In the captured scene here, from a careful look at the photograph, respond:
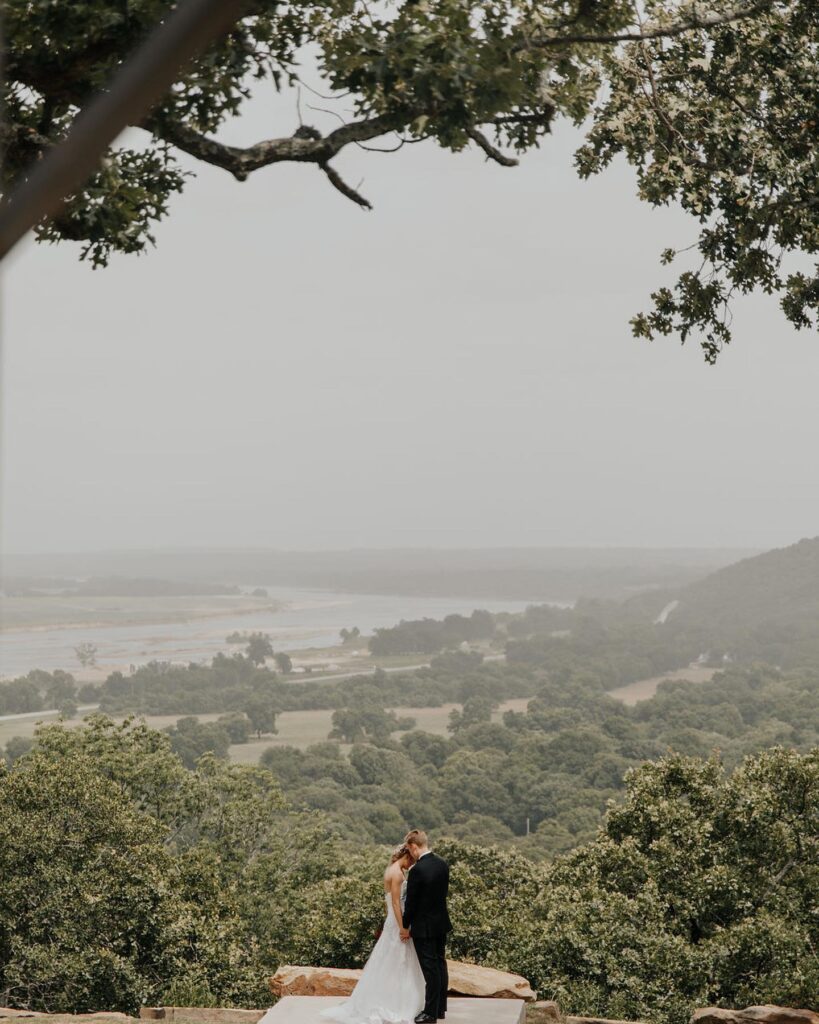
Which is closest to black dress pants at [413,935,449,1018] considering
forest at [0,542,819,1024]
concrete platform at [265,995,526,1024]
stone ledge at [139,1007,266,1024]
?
concrete platform at [265,995,526,1024]

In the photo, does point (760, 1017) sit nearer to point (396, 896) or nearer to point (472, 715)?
point (396, 896)

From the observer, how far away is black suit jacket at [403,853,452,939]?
9.16 m

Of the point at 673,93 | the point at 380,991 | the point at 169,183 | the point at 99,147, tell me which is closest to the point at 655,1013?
the point at 380,991

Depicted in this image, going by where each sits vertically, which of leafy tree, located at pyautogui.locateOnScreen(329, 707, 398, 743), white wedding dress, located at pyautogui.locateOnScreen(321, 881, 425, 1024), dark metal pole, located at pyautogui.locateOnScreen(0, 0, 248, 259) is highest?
dark metal pole, located at pyautogui.locateOnScreen(0, 0, 248, 259)

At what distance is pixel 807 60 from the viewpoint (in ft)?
38.6

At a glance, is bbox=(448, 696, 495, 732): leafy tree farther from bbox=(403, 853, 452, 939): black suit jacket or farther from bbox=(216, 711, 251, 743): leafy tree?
bbox=(403, 853, 452, 939): black suit jacket

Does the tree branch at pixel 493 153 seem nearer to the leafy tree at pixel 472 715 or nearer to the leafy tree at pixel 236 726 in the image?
the leafy tree at pixel 472 715

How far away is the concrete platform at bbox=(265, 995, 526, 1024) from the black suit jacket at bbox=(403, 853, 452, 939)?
3.35 ft

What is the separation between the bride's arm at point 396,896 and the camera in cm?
923

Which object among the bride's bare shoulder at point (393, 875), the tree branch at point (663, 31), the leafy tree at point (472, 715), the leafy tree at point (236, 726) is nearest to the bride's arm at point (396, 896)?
the bride's bare shoulder at point (393, 875)

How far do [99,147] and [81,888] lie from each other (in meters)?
22.8

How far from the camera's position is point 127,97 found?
1934mm

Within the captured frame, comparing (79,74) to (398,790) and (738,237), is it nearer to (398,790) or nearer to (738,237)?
(738,237)

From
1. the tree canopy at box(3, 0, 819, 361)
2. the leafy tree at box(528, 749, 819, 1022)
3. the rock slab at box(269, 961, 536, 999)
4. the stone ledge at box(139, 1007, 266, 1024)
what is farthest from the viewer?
the leafy tree at box(528, 749, 819, 1022)
